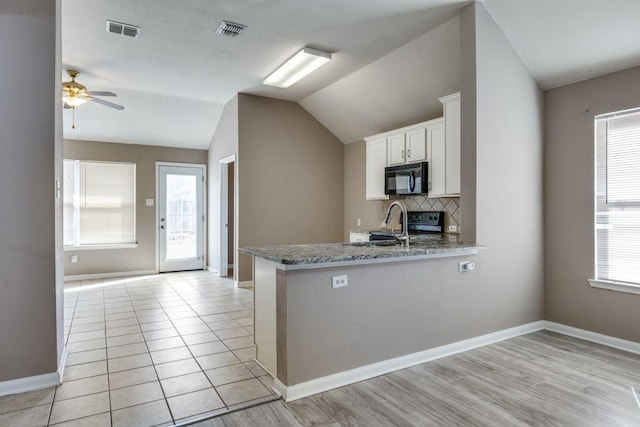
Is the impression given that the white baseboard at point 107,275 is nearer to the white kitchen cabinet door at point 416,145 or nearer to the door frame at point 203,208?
the door frame at point 203,208

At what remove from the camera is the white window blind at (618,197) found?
10.5 feet

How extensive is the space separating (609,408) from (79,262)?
23.6 ft

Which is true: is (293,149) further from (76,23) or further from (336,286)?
(336,286)

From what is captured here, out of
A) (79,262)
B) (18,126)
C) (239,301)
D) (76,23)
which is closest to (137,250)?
(79,262)

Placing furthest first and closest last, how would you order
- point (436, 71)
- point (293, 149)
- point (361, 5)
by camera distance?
point (293, 149), point (436, 71), point (361, 5)

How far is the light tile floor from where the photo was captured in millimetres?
2232

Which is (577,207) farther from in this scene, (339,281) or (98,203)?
(98,203)

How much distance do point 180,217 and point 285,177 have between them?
259 cm

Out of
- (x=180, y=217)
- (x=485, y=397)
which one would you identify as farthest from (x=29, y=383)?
(x=180, y=217)

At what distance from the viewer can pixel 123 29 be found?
3537 millimetres

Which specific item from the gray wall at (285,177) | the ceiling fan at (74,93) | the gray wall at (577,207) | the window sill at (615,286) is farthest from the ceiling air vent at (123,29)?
the window sill at (615,286)

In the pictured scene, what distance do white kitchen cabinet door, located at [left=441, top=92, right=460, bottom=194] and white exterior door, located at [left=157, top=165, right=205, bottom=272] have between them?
197 inches

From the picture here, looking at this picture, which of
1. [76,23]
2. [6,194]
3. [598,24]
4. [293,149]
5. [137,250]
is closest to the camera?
[6,194]

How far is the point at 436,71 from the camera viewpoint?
4098 mm
